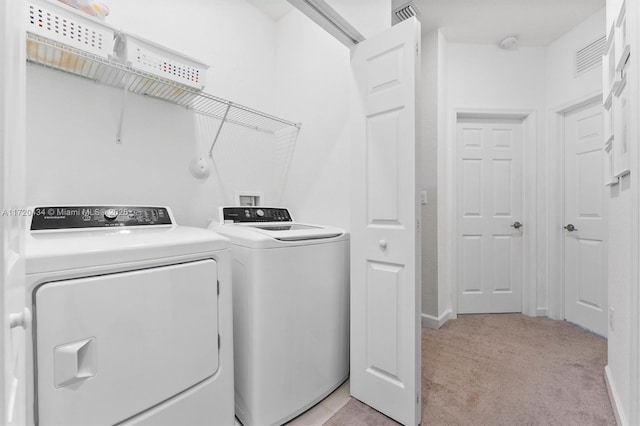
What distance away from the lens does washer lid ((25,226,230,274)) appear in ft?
2.53

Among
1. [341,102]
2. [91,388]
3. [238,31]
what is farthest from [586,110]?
[91,388]

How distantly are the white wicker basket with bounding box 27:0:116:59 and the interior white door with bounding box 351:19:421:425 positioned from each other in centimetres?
120

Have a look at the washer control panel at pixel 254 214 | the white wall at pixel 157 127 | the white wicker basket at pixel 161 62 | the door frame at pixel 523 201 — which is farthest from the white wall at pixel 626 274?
the white wall at pixel 157 127

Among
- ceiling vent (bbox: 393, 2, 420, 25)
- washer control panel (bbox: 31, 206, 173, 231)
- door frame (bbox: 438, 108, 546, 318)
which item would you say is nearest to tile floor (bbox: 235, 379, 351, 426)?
washer control panel (bbox: 31, 206, 173, 231)

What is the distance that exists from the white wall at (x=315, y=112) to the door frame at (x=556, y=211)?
7.56ft

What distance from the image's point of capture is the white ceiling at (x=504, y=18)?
232cm

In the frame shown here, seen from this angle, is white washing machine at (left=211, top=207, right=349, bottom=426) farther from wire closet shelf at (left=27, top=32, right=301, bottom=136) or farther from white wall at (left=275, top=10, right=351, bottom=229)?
wire closet shelf at (left=27, top=32, right=301, bottom=136)

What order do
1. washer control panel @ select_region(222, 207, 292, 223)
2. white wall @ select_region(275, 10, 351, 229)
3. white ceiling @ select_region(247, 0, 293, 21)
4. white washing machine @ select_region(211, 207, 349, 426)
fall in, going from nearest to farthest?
white washing machine @ select_region(211, 207, 349, 426)
washer control panel @ select_region(222, 207, 292, 223)
white wall @ select_region(275, 10, 351, 229)
white ceiling @ select_region(247, 0, 293, 21)

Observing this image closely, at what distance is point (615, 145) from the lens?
61.1 inches

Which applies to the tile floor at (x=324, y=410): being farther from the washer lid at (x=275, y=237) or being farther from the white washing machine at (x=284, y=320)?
the washer lid at (x=275, y=237)

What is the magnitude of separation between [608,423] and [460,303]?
1562mm

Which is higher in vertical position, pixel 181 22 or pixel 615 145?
pixel 181 22

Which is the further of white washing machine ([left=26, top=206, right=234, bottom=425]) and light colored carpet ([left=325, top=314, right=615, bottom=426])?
light colored carpet ([left=325, top=314, right=615, bottom=426])

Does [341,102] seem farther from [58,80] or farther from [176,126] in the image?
[58,80]
